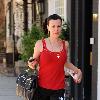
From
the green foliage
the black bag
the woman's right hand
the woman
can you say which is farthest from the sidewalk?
the woman's right hand

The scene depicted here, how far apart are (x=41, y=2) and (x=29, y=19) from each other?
3.41 m

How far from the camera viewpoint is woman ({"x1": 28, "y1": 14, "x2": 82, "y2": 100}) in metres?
4.88

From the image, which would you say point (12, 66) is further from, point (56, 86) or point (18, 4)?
point (56, 86)

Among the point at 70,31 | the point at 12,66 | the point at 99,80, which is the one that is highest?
the point at 70,31

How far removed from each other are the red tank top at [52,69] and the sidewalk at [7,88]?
539cm

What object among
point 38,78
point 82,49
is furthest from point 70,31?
point 38,78

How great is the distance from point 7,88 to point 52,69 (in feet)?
24.7

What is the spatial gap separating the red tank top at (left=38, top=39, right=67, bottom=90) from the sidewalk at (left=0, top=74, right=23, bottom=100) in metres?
5.39

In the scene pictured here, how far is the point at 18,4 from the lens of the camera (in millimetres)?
17688

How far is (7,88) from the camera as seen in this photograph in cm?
1229

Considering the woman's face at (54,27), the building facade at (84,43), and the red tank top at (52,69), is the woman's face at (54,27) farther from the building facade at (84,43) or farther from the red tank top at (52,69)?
the building facade at (84,43)

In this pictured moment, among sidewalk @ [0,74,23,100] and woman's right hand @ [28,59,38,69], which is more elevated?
woman's right hand @ [28,59,38,69]

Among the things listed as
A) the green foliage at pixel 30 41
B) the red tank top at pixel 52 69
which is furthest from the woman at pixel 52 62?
the green foliage at pixel 30 41

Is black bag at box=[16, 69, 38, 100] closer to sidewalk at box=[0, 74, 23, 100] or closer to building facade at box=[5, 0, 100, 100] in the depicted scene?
building facade at box=[5, 0, 100, 100]
